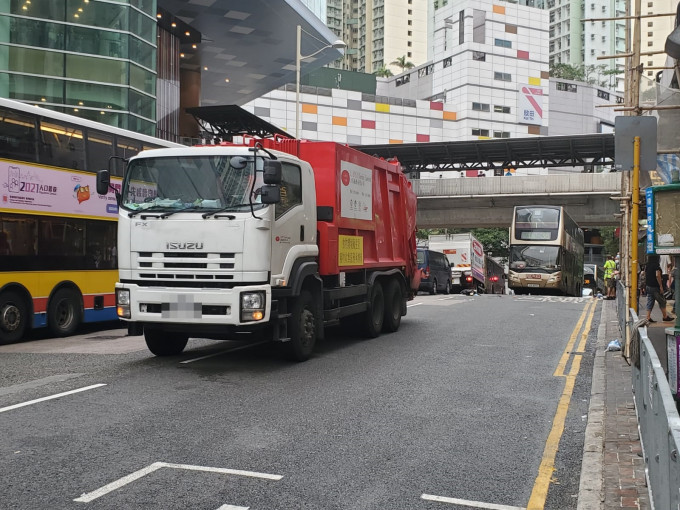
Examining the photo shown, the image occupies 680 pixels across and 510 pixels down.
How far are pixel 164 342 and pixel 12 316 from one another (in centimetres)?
351

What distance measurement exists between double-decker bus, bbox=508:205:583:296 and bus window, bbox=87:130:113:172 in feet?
78.8

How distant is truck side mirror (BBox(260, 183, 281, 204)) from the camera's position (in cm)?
832

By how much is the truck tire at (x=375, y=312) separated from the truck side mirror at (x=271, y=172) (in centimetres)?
434

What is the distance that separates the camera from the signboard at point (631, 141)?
29.0ft

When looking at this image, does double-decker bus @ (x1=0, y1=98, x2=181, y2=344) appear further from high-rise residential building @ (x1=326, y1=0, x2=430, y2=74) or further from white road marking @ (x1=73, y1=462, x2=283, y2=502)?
high-rise residential building @ (x1=326, y1=0, x2=430, y2=74)

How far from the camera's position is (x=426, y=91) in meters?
96.5

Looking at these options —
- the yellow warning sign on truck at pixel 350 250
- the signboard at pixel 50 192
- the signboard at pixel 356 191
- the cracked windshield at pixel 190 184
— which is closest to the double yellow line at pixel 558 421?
the yellow warning sign on truck at pixel 350 250

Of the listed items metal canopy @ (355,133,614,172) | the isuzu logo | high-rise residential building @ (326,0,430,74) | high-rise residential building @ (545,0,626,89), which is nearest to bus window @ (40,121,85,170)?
the isuzu logo

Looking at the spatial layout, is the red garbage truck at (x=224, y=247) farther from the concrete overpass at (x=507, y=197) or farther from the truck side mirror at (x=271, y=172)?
the concrete overpass at (x=507, y=197)

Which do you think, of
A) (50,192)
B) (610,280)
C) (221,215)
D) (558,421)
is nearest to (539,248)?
(610,280)

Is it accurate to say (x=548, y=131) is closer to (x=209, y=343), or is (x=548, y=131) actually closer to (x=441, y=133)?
(x=441, y=133)

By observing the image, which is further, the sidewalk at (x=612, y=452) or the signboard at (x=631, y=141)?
the signboard at (x=631, y=141)

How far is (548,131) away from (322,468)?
319 ft

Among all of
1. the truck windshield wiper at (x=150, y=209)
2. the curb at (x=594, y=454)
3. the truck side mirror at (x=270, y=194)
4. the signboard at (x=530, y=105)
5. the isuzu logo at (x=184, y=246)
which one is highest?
the signboard at (x=530, y=105)
